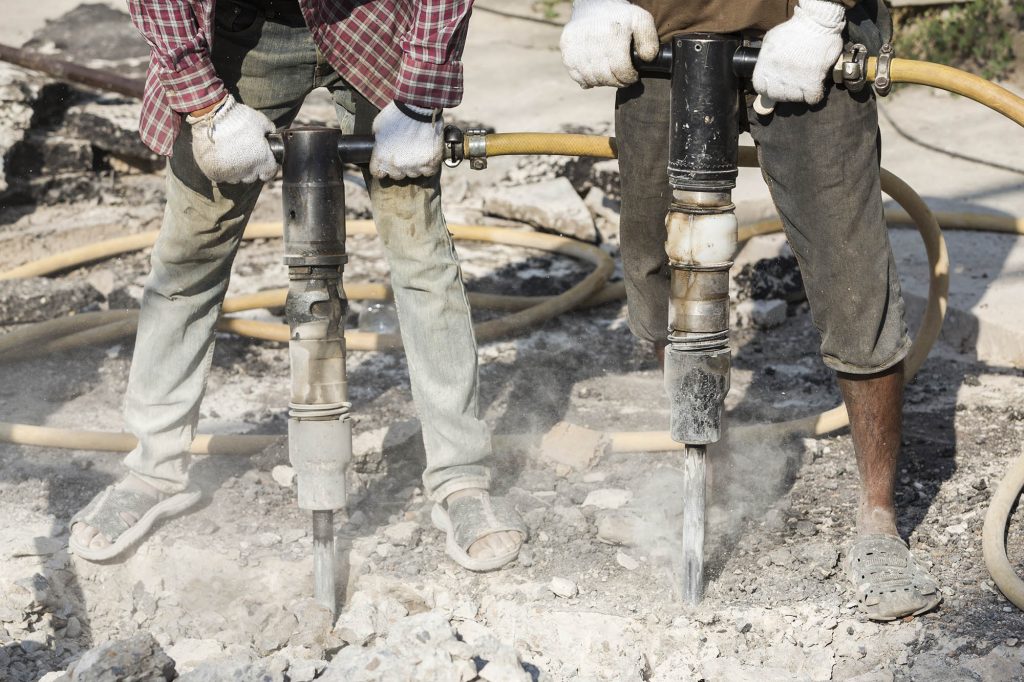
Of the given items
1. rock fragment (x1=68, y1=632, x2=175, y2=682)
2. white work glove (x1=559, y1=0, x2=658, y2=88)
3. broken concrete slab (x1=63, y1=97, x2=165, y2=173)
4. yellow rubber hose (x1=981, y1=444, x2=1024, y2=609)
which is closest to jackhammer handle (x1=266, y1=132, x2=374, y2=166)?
white work glove (x1=559, y1=0, x2=658, y2=88)

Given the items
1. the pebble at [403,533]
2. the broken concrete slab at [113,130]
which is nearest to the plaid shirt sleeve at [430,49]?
the pebble at [403,533]

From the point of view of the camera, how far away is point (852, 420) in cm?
267

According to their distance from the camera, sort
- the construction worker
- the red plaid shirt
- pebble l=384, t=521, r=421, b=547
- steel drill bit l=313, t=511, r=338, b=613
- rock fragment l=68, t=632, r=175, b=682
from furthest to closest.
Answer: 1. pebble l=384, t=521, r=421, b=547
2. steel drill bit l=313, t=511, r=338, b=613
3. the red plaid shirt
4. the construction worker
5. rock fragment l=68, t=632, r=175, b=682

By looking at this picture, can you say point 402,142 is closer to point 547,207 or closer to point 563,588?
point 563,588

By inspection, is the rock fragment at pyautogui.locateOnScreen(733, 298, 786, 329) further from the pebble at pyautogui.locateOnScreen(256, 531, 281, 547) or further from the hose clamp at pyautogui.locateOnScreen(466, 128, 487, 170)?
the pebble at pyautogui.locateOnScreen(256, 531, 281, 547)

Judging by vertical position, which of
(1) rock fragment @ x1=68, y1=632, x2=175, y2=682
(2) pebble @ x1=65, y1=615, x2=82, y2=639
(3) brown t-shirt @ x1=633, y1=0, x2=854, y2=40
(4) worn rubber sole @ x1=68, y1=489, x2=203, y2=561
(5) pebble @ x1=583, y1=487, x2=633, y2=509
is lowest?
(2) pebble @ x1=65, y1=615, x2=82, y2=639

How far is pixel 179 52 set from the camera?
2.45 metres

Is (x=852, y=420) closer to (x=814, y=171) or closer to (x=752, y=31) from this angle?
(x=814, y=171)

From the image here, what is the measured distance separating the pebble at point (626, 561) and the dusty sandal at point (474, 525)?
0.80ft

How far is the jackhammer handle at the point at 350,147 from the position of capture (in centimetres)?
252

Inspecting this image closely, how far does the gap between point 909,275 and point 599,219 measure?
4.78 ft

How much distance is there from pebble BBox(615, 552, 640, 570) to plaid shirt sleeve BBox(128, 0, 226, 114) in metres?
1.45

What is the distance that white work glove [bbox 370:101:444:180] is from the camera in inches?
101

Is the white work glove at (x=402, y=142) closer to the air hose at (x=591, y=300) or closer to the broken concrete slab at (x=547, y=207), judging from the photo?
the air hose at (x=591, y=300)
